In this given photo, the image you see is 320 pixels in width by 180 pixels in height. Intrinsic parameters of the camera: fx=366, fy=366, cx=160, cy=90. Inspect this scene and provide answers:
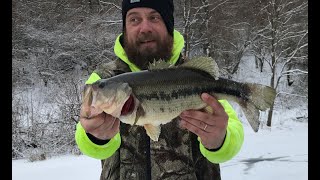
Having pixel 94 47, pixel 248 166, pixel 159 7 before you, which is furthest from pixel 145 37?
pixel 94 47

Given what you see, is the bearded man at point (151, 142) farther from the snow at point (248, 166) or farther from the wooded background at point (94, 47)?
the wooded background at point (94, 47)

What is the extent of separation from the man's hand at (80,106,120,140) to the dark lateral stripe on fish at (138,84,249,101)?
208mm

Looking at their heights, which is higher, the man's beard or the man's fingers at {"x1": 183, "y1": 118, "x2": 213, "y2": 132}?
the man's beard

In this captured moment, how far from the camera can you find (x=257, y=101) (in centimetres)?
195

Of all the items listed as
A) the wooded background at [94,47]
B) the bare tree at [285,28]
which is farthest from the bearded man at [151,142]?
the bare tree at [285,28]

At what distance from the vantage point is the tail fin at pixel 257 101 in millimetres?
1938

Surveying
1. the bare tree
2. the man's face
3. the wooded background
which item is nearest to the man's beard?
the man's face

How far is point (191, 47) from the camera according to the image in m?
14.1

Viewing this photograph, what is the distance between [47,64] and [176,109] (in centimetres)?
1541

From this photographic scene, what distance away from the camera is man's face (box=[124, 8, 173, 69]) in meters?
2.48

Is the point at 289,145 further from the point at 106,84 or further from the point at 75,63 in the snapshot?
the point at 75,63

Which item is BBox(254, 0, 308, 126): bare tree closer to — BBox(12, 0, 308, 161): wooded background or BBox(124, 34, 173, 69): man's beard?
BBox(12, 0, 308, 161): wooded background
